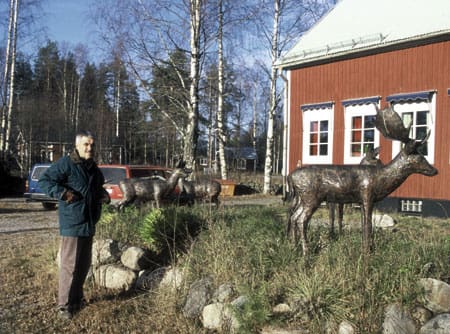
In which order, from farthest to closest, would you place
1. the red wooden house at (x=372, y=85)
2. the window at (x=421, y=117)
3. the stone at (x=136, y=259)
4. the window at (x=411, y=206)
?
the window at (x=411, y=206)
the window at (x=421, y=117)
the red wooden house at (x=372, y=85)
the stone at (x=136, y=259)

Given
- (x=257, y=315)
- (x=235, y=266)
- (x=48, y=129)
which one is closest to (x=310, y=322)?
(x=257, y=315)

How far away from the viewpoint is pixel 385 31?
46.7ft

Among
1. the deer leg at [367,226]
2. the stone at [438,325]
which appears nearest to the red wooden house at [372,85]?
the deer leg at [367,226]

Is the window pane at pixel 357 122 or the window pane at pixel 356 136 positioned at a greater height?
the window pane at pixel 357 122

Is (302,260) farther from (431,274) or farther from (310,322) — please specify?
(431,274)

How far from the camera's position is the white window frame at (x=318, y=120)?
15688mm

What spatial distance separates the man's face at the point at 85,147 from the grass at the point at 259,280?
1.74 m

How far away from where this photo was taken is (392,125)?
555 cm

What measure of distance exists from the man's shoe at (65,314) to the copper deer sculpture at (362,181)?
2.70 metres

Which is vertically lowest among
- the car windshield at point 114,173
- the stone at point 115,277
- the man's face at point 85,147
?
the stone at point 115,277

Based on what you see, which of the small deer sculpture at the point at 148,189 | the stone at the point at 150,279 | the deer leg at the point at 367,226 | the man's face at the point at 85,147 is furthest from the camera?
the small deer sculpture at the point at 148,189

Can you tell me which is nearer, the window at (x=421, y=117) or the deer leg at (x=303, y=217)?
the deer leg at (x=303, y=217)

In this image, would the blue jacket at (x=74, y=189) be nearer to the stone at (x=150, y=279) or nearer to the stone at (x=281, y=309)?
the stone at (x=150, y=279)

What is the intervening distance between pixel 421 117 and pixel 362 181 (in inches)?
343
